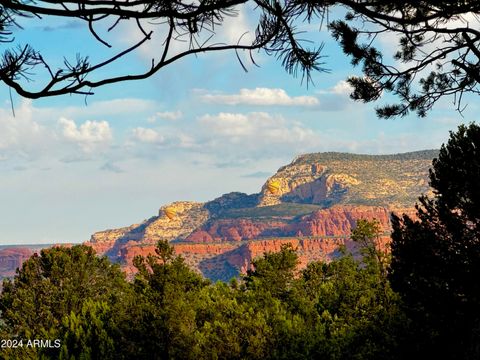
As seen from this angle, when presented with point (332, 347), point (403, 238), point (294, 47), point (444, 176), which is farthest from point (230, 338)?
point (294, 47)

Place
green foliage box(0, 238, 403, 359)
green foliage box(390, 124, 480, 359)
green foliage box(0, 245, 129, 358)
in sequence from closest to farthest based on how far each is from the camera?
green foliage box(390, 124, 480, 359)
green foliage box(0, 238, 403, 359)
green foliage box(0, 245, 129, 358)

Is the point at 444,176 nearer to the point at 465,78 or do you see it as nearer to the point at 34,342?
the point at 465,78

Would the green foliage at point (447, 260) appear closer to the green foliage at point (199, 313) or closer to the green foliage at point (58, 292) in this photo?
the green foliage at point (199, 313)

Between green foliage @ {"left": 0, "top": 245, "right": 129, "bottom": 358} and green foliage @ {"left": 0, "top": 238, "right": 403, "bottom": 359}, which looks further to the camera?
green foliage @ {"left": 0, "top": 245, "right": 129, "bottom": 358}

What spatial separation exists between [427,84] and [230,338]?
69.1ft

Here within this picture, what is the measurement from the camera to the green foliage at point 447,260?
22.7 metres

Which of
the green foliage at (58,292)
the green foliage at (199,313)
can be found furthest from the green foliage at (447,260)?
the green foliage at (58,292)

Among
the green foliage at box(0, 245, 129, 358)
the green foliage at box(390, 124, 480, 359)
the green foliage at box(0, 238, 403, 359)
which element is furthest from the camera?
the green foliage at box(0, 245, 129, 358)

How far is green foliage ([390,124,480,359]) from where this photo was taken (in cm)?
2267

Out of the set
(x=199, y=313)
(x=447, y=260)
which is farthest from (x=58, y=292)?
(x=447, y=260)

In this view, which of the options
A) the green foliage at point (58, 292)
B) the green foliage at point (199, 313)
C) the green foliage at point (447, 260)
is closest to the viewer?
the green foliage at point (447, 260)

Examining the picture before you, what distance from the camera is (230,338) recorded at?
33.5 meters

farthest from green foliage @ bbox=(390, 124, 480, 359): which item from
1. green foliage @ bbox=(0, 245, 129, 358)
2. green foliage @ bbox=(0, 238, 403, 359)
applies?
green foliage @ bbox=(0, 245, 129, 358)

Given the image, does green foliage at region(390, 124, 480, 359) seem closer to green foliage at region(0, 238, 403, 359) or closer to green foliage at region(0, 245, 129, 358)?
green foliage at region(0, 238, 403, 359)
